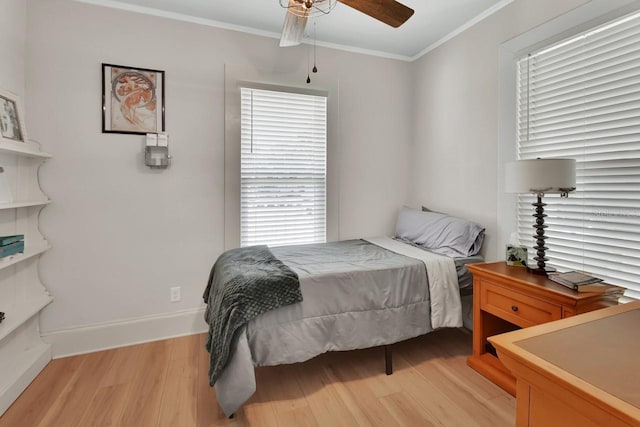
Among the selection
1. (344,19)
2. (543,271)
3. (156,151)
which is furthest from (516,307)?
(156,151)

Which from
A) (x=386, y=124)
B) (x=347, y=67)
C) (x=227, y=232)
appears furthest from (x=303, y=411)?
(x=347, y=67)

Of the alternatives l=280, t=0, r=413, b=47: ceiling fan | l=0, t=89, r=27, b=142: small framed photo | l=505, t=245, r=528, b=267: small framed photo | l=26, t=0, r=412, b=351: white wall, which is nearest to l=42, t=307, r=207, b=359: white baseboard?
l=26, t=0, r=412, b=351: white wall

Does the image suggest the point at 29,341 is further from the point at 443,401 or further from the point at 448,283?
the point at 448,283

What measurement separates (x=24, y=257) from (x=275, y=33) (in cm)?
264

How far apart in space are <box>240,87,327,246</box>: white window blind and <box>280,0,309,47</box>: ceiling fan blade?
0.93 m

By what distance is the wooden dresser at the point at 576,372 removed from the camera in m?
0.65

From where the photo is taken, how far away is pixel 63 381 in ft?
6.76

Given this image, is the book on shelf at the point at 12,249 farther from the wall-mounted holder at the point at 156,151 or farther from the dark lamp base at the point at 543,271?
the dark lamp base at the point at 543,271

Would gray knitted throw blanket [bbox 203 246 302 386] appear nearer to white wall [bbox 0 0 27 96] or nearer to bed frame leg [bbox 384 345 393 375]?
bed frame leg [bbox 384 345 393 375]

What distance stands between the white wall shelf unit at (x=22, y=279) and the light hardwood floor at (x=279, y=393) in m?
0.14

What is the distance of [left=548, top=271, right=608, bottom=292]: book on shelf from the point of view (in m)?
1.60

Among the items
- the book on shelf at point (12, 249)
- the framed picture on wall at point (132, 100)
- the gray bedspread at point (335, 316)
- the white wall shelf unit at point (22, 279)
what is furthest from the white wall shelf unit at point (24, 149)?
the gray bedspread at point (335, 316)

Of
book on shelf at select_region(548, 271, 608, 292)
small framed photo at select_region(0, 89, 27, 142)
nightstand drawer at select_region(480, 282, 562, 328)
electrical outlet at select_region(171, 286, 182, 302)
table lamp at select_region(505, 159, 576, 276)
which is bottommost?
electrical outlet at select_region(171, 286, 182, 302)

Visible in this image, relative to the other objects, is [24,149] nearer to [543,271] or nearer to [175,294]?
[175,294]
